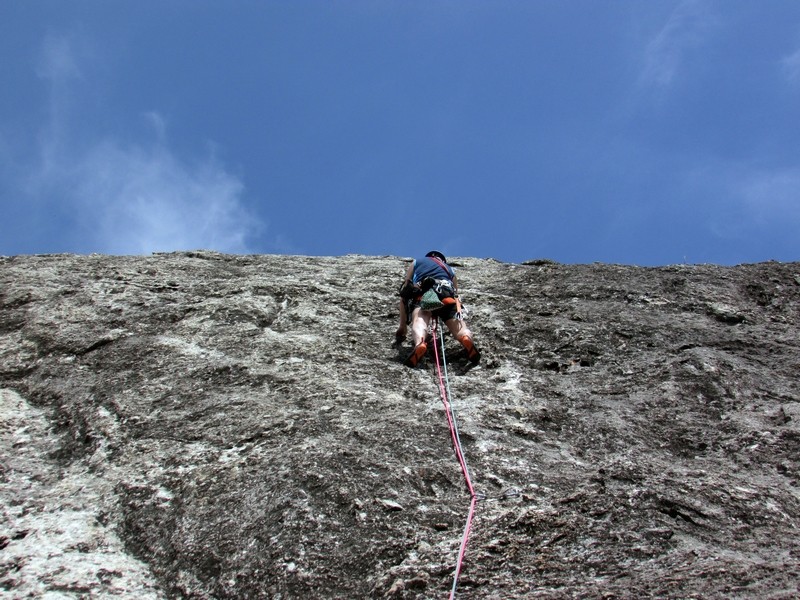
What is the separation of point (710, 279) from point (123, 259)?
7185mm

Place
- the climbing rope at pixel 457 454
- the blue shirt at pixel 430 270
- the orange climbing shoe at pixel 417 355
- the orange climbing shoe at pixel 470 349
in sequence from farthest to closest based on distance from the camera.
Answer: the blue shirt at pixel 430 270, the orange climbing shoe at pixel 470 349, the orange climbing shoe at pixel 417 355, the climbing rope at pixel 457 454

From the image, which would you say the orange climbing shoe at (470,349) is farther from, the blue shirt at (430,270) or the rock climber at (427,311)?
the blue shirt at (430,270)

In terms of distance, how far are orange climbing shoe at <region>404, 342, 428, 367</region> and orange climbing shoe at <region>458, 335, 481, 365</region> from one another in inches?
14.4

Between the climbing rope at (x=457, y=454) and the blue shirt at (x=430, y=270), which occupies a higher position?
the blue shirt at (x=430, y=270)

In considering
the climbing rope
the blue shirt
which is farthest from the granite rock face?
the blue shirt

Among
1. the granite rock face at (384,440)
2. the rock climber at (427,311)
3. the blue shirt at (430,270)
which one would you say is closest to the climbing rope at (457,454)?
the granite rock face at (384,440)

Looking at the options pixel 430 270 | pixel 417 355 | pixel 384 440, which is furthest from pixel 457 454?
pixel 430 270

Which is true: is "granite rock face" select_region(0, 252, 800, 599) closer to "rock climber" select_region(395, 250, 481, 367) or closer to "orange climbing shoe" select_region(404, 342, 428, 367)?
"orange climbing shoe" select_region(404, 342, 428, 367)

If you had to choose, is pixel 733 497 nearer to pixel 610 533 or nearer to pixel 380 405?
pixel 610 533

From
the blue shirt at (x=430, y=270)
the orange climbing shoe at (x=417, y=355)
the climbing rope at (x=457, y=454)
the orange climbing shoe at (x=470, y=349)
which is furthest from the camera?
the blue shirt at (x=430, y=270)

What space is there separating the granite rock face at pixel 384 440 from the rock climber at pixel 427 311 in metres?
0.20

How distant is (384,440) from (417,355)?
1505mm

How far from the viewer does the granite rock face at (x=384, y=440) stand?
3896 mm

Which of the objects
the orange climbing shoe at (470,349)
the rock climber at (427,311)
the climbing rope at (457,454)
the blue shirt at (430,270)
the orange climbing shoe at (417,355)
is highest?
the blue shirt at (430,270)
